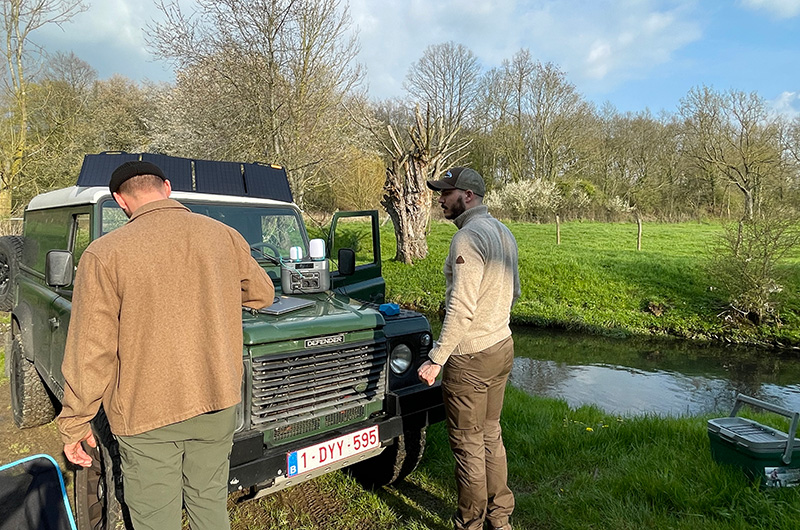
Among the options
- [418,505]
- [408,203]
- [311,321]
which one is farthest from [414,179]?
[311,321]

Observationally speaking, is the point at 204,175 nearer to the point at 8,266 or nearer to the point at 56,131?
the point at 8,266

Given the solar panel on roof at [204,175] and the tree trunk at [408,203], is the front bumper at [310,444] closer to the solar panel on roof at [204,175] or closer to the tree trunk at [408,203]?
the solar panel on roof at [204,175]

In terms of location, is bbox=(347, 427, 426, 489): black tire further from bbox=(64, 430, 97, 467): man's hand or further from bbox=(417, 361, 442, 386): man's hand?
bbox=(64, 430, 97, 467): man's hand

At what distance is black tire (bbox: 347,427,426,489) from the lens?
150 inches

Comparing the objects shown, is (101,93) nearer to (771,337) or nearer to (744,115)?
(771,337)

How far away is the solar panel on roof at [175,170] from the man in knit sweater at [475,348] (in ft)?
7.40

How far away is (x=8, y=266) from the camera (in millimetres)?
5613

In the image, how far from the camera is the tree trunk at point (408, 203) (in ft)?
58.5

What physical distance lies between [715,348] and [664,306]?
2201mm

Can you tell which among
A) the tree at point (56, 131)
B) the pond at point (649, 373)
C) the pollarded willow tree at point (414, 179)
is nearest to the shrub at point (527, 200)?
the pollarded willow tree at point (414, 179)

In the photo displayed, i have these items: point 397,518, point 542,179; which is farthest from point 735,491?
point 542,179

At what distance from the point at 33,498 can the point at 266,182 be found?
3051 mm

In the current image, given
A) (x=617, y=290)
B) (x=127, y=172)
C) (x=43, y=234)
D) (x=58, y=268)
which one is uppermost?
(x=127, y=172)

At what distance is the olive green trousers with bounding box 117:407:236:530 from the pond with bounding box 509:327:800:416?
21.0 ft
